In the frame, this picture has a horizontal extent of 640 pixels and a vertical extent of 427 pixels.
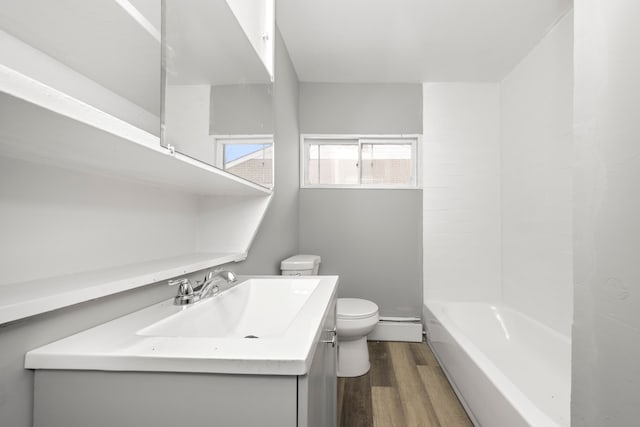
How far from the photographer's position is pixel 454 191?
297cm

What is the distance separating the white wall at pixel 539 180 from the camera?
201cm

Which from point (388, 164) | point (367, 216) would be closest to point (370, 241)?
A: point (367, 216)

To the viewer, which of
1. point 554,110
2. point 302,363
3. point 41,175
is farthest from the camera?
point 554,110

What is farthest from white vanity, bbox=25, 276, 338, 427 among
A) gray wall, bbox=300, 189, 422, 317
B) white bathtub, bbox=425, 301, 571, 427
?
gray wall, bbox=300, 189, 422, 317

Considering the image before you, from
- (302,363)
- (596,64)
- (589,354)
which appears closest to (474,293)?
(589,354)

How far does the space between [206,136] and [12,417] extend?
76cm

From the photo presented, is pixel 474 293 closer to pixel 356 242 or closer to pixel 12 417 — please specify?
pixel 356 242

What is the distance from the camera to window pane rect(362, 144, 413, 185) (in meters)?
3.11

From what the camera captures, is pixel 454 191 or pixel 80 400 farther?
pixel 454 191

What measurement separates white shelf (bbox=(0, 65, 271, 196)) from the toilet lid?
5.14ft

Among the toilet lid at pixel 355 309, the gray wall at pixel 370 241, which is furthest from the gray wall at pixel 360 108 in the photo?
the toilet lid at pixel 355 309

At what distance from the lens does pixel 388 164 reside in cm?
312

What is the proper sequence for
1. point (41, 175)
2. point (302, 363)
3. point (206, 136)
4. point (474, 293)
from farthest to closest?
point (474, 293) < point (206, 136) < point (41, 175) < point (302, 363)

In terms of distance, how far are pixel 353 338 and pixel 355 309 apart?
0.67ft
